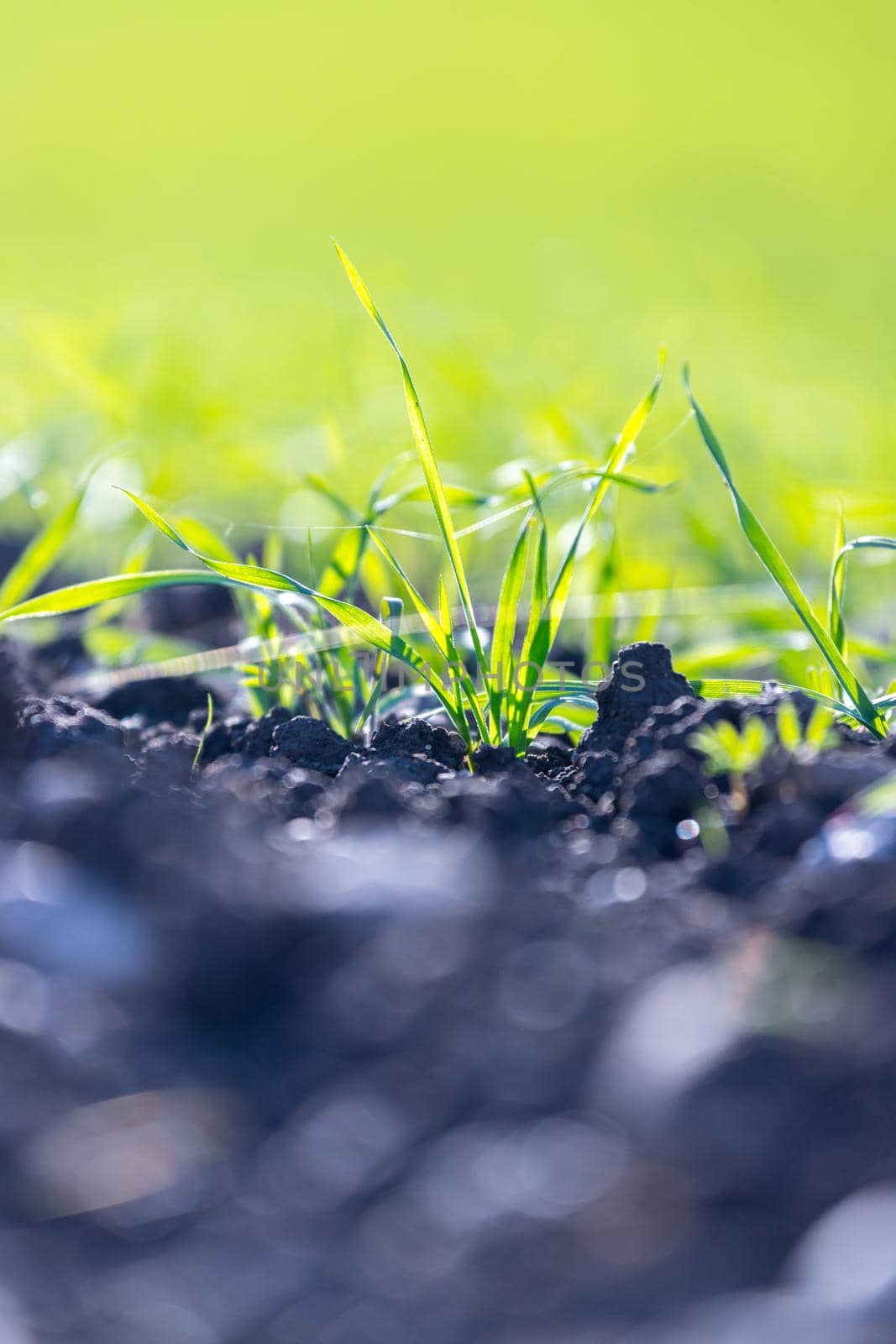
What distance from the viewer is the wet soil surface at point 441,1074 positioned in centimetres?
74

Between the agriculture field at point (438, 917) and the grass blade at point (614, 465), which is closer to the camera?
the agriculture field at point (438, 917)

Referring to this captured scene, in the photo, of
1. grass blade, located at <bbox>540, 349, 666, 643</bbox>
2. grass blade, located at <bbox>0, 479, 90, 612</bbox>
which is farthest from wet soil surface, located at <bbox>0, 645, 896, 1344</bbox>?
grass blade, located at <bbox>0, 479, 90, 612</bbox>

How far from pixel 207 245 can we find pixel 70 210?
227 cm

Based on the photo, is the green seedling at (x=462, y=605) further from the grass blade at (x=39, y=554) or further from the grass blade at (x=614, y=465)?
the grass blade at (x=39, y=554)

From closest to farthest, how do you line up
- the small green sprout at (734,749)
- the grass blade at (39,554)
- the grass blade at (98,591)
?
1. the small green sprout at (734,749)
2. the grass blade at (98,591)
3. the grass blade at (39,554)

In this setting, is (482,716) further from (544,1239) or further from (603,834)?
(544,1239)

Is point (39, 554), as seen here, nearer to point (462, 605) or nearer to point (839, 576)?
point (462, 605)

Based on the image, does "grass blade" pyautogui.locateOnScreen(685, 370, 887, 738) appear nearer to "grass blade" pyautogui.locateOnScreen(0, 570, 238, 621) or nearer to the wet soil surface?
the wet soil surface

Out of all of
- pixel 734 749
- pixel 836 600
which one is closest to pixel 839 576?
pixel 836 600

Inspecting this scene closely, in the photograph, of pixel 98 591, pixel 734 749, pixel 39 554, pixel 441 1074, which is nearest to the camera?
pixel 441 1074

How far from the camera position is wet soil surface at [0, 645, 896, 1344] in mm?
737

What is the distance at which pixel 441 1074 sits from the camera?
869 mm

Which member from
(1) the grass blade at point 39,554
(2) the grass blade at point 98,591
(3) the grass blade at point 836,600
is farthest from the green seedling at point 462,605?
(1) the grass blade at point 39,554

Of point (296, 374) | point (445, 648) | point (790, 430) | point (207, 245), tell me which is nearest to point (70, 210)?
point (207, 245)
